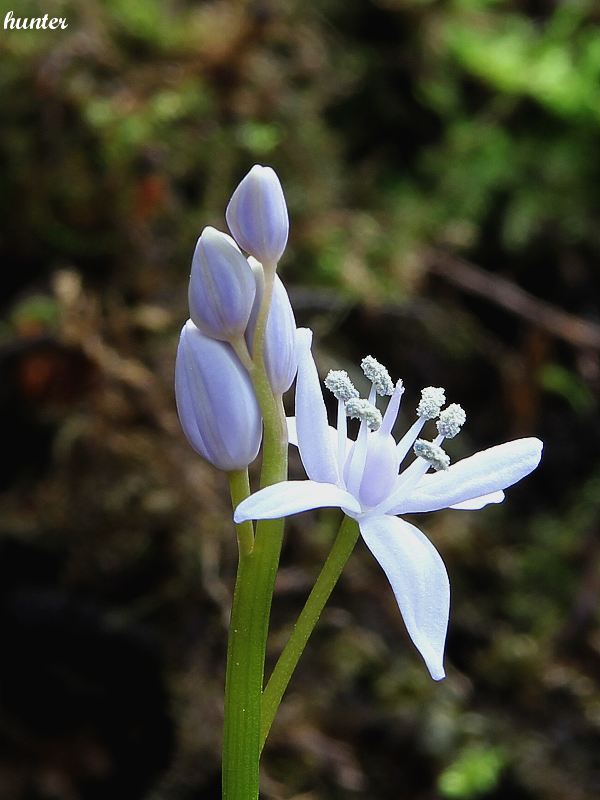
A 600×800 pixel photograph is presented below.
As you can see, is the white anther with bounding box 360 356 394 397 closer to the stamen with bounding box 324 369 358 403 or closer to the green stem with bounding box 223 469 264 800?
the stamen with bounding box 324 369 358 403

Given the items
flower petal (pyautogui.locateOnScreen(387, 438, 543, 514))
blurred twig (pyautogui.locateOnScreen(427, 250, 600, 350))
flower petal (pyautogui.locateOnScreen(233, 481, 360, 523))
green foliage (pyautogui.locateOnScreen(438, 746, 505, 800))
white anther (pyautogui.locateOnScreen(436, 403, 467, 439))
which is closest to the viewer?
flower petal (pyautogui.locateOnScreen(233, 481, 360, 523))

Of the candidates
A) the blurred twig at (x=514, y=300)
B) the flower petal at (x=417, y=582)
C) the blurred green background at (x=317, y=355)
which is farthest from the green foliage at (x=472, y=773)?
the flower petal at (x=417, y=582)

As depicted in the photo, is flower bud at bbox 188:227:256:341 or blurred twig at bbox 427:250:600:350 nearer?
flower bud at bbox 188:227:256:341

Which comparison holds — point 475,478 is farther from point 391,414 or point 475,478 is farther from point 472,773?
point 472,773

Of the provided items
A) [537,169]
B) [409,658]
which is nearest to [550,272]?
[537,169]

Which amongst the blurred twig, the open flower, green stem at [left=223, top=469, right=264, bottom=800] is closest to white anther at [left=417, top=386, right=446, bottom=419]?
the open flower

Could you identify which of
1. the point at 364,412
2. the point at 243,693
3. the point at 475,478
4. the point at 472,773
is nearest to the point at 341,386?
the point at 364,412

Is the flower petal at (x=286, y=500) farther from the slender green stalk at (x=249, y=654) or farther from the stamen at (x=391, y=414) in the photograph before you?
the stamen at (x=391, y=414)

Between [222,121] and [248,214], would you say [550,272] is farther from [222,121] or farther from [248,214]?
[248,214]
